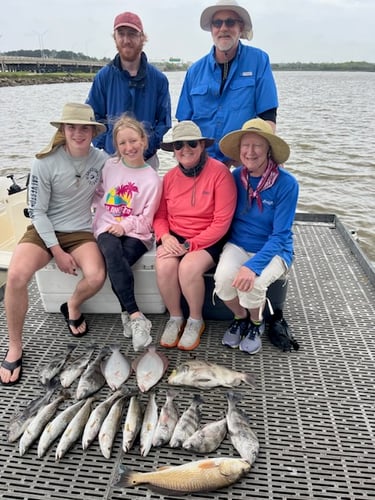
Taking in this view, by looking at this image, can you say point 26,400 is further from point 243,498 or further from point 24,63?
point 24,63

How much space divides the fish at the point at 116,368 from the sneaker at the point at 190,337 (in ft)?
1.42

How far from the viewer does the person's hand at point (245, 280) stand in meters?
Result: 2.86

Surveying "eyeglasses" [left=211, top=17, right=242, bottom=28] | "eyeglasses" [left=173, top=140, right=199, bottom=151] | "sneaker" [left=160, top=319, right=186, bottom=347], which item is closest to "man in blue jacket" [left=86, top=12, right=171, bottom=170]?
"eyeglasses" [left=211, top=17, right=242, bottom=28]

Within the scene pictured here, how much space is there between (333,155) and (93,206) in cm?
1144

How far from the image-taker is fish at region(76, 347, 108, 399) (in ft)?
8.90

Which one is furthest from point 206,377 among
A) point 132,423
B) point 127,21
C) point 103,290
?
A: point 127,21

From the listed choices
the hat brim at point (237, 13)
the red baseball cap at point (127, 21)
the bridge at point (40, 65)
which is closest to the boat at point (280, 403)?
the hat brim at point (237, 13)

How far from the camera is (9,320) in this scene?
9.70 feet

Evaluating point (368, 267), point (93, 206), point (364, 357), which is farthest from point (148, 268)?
point (368, 267)

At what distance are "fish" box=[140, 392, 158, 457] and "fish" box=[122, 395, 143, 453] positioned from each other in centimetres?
3

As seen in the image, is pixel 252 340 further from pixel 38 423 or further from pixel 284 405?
pixel 38 423

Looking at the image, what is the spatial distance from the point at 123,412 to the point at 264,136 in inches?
80.3

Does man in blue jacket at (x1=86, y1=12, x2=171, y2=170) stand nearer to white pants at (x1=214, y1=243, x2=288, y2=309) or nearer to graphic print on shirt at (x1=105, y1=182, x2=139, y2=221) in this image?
graphic print on shirt at (x1=105, y1=182, x2=139, y2=221)

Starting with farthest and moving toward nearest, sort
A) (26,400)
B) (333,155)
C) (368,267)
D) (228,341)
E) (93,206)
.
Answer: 1. (333,155)
2. (368,267)
3. (93,206)
4. (228,341)
5. (26,400)
